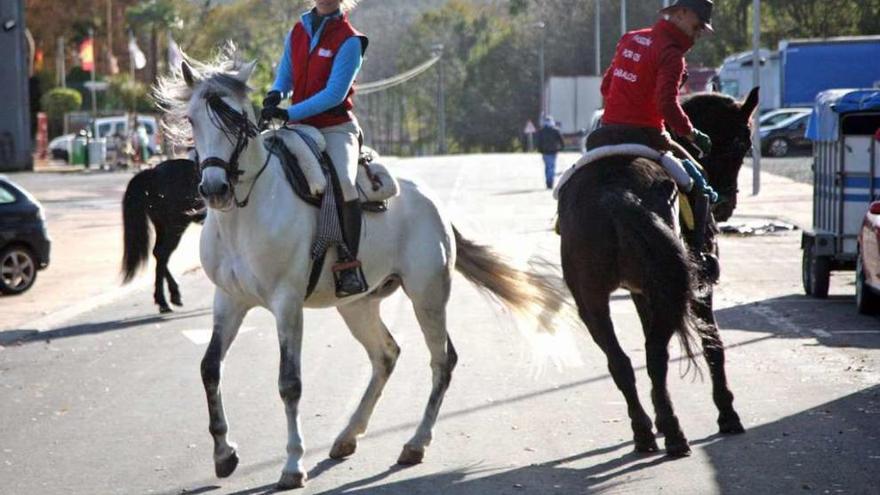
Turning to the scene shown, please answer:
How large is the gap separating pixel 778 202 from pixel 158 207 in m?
21.3

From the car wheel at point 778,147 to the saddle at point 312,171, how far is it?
173 ft

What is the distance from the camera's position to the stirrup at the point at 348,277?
8.70 m

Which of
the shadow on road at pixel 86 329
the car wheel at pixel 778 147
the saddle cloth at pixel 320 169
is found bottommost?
the car wheel at pixel 778 147

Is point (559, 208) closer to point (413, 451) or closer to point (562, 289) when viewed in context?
point (562, 289)

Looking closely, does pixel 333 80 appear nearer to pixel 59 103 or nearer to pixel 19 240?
pixel 19 240

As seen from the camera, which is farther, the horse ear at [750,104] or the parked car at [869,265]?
the parked car at [869,265]

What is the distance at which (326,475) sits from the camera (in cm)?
837

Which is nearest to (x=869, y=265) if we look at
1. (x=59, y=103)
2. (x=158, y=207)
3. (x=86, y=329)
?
(x=158, y=207)

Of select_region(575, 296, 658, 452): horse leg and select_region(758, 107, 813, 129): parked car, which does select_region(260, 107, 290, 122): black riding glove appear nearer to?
select_region(575, 296, 658, 452): horse leg

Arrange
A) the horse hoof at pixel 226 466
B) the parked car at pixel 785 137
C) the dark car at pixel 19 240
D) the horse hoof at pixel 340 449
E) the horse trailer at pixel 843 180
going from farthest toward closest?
the parked car at pixel 785 137
the dark car at pixel 19 240
the horse trailer at pixel 843 180
the horse hoof at pixel 340 449
the horse hoof at pixel 226 466

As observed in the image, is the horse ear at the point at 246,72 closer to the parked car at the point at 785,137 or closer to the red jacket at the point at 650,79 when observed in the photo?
the red jacket at the point at 650,79

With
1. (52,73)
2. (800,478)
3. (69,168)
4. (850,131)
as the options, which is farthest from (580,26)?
(800,478)

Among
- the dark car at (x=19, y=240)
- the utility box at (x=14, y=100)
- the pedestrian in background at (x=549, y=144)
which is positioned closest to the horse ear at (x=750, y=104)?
the dark car at (x=19, y=240)

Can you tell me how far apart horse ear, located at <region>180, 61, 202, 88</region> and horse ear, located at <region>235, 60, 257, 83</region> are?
20 centimetres
